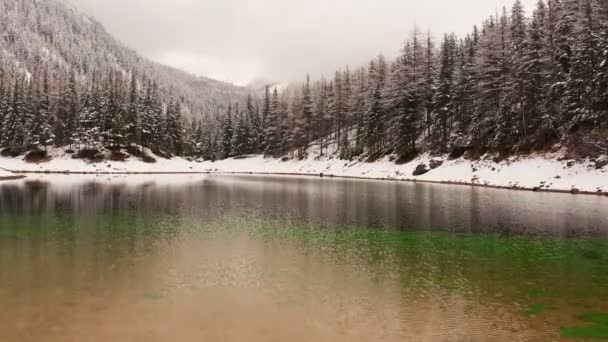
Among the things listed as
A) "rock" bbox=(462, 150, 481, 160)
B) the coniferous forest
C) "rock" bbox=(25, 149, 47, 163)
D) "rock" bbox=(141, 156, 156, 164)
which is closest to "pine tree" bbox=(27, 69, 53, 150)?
the coniferous forest

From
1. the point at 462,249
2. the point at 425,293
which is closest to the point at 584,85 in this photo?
the point at 462,249

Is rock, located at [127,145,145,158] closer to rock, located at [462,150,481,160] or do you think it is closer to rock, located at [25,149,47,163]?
rock, located at [25,149,47,163]

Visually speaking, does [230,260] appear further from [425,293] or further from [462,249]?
[462,249]

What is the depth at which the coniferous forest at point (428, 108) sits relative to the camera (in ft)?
172

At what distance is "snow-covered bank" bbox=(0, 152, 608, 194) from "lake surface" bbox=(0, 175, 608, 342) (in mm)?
16901

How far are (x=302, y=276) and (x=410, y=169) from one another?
56.6 meters

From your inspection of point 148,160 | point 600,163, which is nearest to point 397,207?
point 600,163

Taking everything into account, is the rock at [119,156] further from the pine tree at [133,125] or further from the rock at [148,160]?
the pine tree at [133,125]

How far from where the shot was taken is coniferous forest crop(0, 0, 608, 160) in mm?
52344

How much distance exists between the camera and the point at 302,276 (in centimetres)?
1463

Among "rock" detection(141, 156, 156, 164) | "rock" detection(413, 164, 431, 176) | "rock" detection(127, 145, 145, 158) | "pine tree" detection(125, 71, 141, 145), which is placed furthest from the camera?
"pine tree" detection(125, 71, 141, 145)

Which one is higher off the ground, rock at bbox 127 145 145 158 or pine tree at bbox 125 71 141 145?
pine tree at bbox 125 71 141 145

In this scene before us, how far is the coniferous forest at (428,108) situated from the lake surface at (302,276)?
94.7 feet

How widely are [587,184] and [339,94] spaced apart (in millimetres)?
67583
